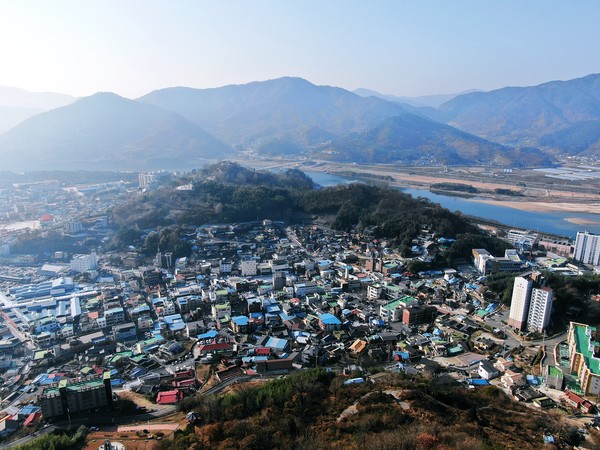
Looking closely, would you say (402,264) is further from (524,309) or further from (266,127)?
(266,127)

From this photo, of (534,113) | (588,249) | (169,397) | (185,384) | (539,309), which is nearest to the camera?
(169,397)

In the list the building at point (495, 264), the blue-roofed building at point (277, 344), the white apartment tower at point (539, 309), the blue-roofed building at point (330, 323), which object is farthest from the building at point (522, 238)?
the blue-roofed building at point (277, 344)

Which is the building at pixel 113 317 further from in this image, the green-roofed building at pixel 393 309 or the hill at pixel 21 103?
the hill at pixel 21 103

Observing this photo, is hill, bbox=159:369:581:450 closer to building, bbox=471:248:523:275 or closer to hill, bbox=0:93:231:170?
building, bbox=471:248:523:275

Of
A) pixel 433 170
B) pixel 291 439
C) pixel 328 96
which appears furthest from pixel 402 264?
pixel 328 96

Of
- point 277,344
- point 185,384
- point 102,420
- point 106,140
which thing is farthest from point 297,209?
point 106,140

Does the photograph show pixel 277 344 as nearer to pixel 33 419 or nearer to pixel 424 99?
pixel 33 419
